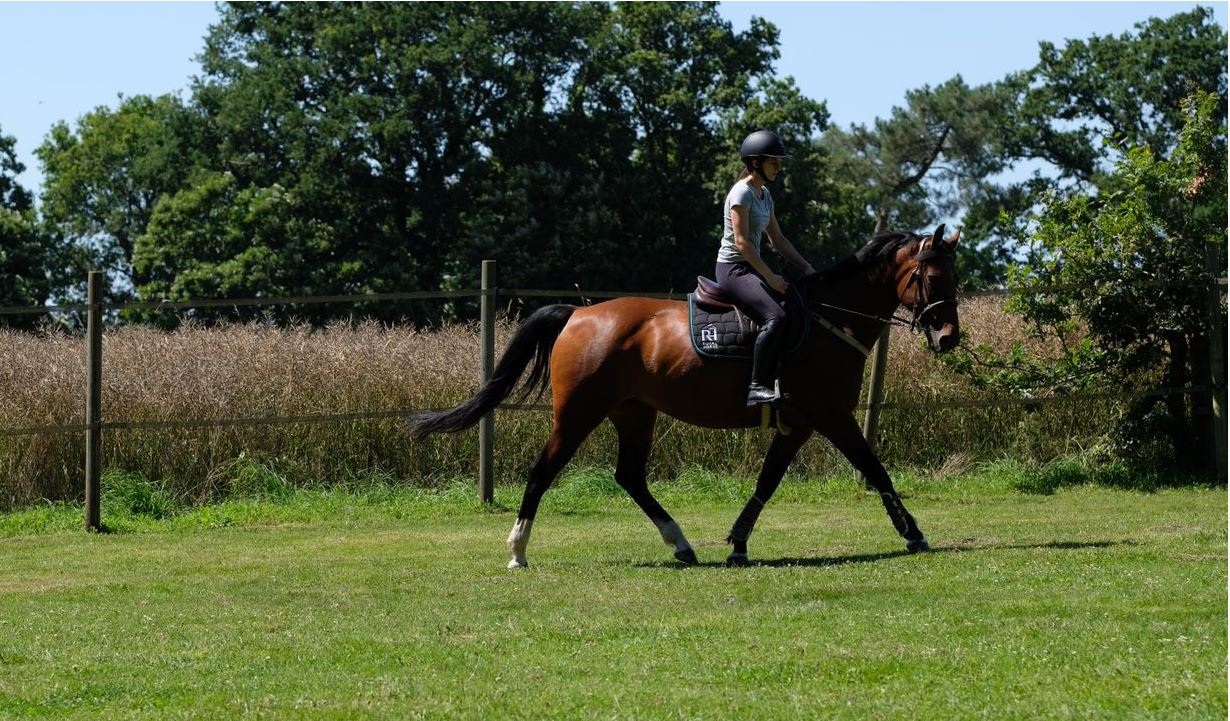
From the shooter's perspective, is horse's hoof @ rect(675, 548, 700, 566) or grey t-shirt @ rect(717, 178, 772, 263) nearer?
grey t-shirt @ rect(717, 178, 772, 263)

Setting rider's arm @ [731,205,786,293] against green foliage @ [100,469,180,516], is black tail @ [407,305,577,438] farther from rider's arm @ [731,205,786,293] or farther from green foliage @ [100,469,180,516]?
green foliage @ [100,469,180,516]

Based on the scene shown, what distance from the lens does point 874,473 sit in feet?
33.8

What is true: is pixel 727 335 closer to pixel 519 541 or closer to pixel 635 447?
pixel 635 447

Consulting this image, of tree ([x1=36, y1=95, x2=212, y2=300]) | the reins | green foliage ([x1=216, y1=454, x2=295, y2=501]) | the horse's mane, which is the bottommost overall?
green foliage ([x1=216, y1=454, x2=295, y2=501])

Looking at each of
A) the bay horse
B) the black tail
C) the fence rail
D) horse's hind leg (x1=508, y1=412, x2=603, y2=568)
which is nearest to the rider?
the bay horse

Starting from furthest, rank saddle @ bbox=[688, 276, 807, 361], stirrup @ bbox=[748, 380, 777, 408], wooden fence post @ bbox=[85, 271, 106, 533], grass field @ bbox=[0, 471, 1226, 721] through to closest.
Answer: wooden fence post @ bbox=[85, 271, 106, 533] < saddle @ bbox=[688, 276, 807, 361] < stirrup @ bbox=[748, 380, 777, 408] < grass field @ bbox=[0, 471, 1226, 721]

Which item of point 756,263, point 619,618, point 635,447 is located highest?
point 756,263

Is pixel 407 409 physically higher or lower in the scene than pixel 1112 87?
lower

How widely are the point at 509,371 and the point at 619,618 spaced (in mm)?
3357

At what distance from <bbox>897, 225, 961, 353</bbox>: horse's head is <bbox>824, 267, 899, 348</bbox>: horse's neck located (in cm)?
21

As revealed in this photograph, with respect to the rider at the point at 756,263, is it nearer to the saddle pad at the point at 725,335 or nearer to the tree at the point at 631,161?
the saddle pad at the point at 725,335

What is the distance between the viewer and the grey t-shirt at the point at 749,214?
9.97 metres

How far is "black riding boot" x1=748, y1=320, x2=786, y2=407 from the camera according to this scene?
10055 mm

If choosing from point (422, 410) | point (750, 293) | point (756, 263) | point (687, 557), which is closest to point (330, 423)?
point (422, 410)
